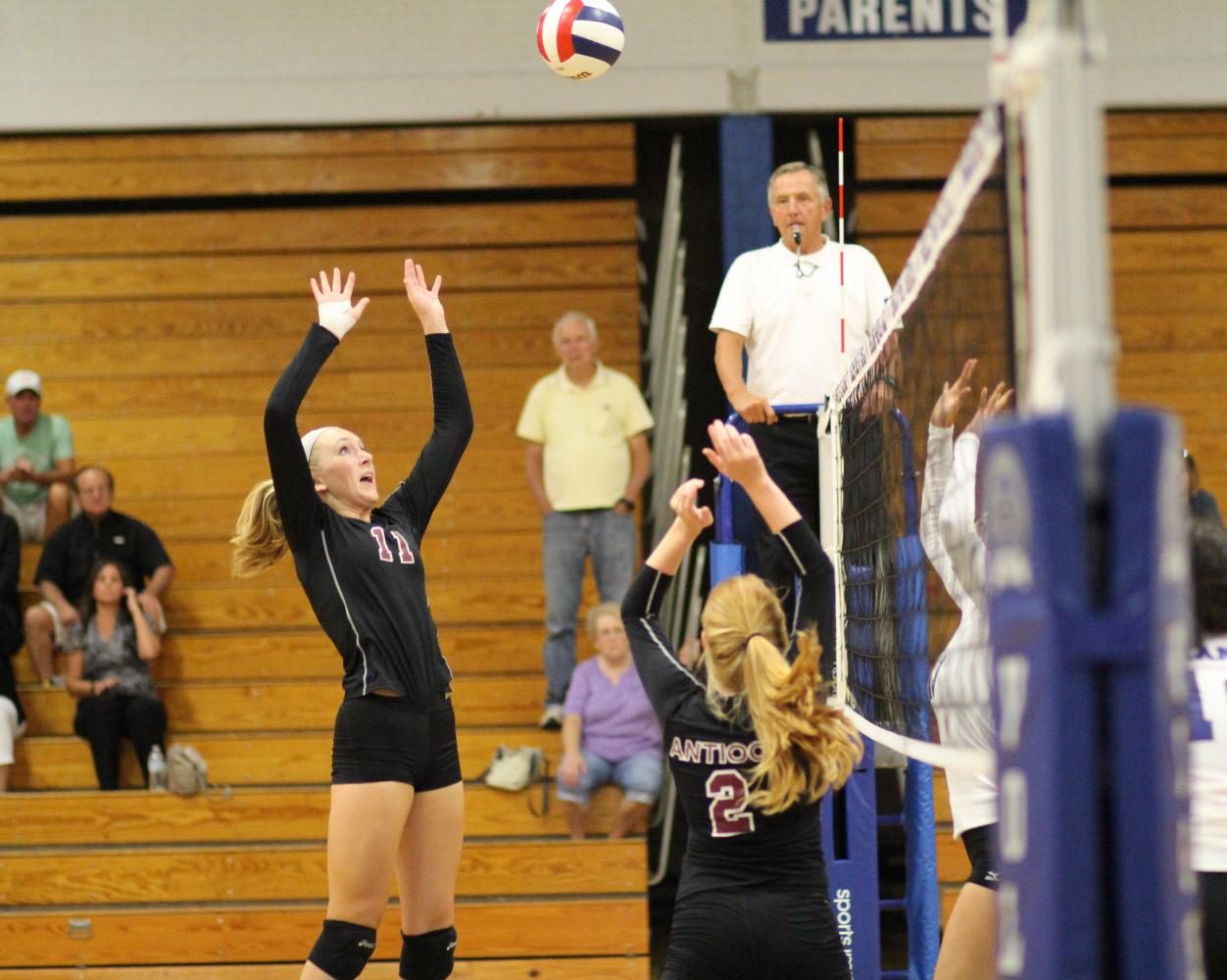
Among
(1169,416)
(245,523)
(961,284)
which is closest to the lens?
(1169,416)

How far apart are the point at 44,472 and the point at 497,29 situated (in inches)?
173

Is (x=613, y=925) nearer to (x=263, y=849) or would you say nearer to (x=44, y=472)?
(x=263, y=849)

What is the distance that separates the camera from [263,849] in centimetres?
859

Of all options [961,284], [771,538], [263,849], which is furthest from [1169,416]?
[263,849]

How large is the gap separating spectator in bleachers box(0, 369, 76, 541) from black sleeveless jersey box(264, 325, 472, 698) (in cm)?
607

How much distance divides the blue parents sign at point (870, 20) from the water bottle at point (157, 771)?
20.3 feet

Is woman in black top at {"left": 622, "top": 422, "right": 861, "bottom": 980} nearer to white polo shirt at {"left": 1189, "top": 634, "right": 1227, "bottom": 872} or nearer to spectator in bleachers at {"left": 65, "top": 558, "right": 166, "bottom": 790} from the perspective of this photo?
white polo shirt at {"left": 1189, "top": 634, "right": 1227, "bottom": 872}

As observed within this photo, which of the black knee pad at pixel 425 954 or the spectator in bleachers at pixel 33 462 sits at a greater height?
the spectator in bleachers at pixel 33 462

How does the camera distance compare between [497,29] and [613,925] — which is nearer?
[613,925]

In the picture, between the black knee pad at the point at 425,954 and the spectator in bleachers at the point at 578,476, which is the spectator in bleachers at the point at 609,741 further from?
the black knee pad at the point at 425,954

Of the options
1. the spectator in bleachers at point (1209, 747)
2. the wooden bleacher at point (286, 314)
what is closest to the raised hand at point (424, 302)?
the spectator in bleachers at point (1209, 747)

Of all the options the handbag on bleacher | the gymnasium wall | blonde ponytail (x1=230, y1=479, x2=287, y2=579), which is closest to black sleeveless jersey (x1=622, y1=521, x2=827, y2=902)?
blonde ponytail (x1=230, y1=479, x2=287, y2=579)

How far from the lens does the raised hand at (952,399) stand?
12.8 ft

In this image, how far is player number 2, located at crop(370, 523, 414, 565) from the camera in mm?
4914
